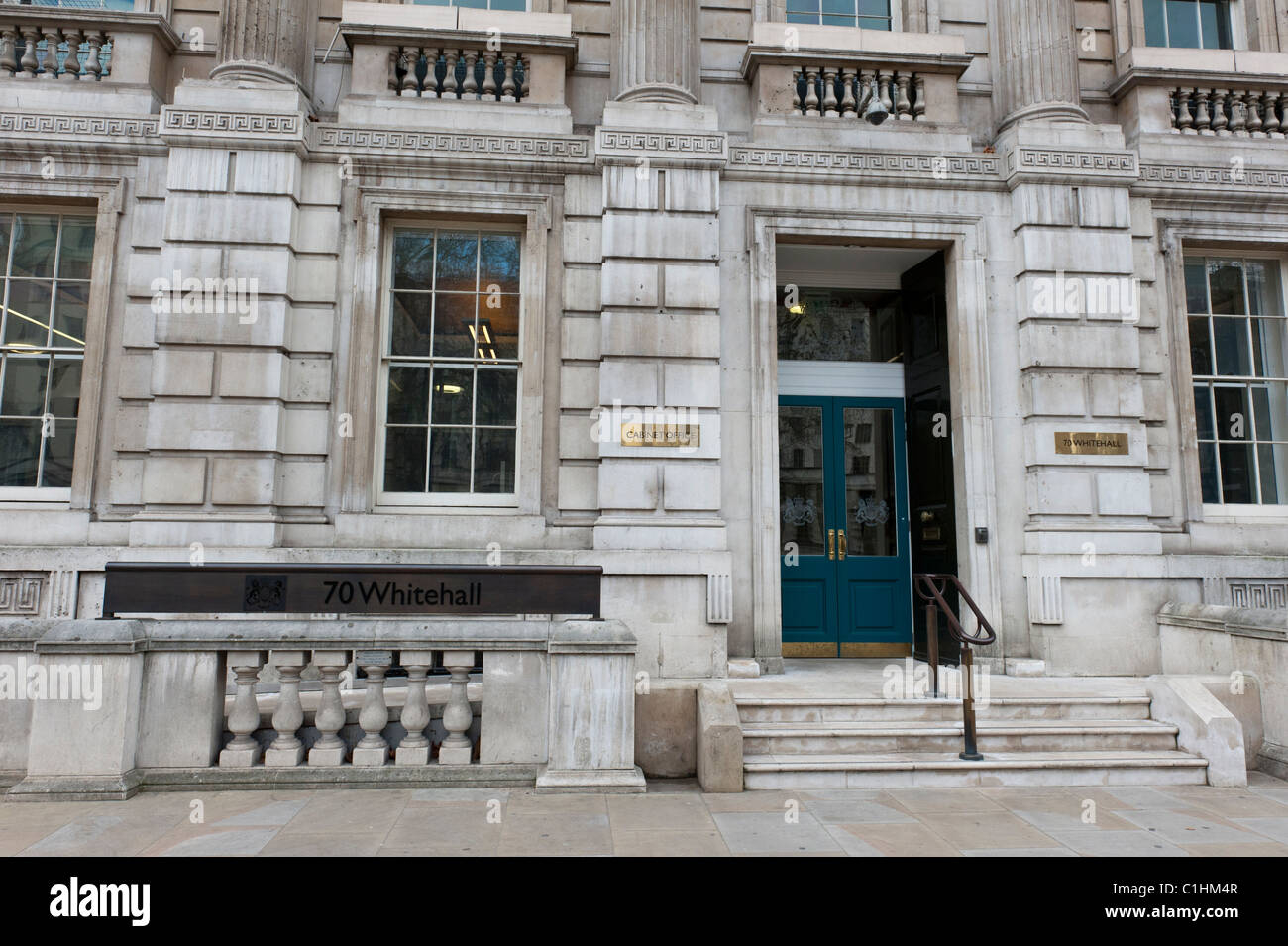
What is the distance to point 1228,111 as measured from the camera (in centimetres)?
1012

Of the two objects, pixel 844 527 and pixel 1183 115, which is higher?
pixel 1183 115

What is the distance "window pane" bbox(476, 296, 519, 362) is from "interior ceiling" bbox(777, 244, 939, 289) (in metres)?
3.29

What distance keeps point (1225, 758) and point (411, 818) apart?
6086 mm

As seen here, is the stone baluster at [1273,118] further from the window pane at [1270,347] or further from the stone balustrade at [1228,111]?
the window pane at [1270,347]

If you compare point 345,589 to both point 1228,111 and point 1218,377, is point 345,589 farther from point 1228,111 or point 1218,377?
point 1228,111

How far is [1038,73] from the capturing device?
966cm

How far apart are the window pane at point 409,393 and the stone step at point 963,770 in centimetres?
512

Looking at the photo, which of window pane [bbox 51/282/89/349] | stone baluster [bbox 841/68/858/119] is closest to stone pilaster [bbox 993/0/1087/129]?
stone baluster [bbox 841/68/858/119]

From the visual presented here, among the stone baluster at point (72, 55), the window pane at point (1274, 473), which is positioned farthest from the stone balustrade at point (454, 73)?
the window pane at point (1274, 473)

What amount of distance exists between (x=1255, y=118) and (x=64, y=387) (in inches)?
556

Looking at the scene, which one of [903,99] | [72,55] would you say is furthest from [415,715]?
[903,99]

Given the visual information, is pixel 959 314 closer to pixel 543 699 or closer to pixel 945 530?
pixel 945 530

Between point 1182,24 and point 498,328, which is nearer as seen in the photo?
point 498,328

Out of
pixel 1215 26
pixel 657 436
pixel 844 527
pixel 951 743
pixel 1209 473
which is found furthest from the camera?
pixel 1215 26
